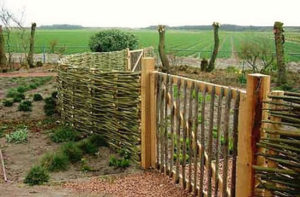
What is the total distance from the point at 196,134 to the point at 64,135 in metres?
3.64

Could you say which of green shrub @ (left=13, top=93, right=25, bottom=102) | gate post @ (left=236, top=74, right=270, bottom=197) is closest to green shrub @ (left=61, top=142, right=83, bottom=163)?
gate post @ (left=236, top=74, right=270, bottom=197)

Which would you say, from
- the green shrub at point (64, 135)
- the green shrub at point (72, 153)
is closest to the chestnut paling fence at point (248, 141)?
the green shrub at point (72, 153)

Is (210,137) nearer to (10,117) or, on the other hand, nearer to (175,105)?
(175,105)

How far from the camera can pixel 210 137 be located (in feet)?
14.4

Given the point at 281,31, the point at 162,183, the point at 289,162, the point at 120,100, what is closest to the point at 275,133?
the point at 289,162

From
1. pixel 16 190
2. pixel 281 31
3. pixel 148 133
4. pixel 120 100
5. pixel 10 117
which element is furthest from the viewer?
pixel 281 31

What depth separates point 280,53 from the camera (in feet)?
49.4

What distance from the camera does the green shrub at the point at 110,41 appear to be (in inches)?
753

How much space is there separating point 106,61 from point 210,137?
10024 mm

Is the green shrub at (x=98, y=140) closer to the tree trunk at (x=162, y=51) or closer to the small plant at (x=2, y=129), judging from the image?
the small plant at (x=2, y=129)

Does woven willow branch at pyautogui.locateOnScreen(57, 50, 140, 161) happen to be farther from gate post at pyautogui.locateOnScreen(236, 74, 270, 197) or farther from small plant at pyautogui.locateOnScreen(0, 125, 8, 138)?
gate post at pyautogui.locateOnScreen(236, 74, 270, 197)

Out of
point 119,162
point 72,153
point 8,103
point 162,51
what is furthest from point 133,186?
point 162,51

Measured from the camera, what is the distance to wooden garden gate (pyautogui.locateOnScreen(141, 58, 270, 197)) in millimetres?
3652

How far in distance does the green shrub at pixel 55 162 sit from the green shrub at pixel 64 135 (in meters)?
1.16
